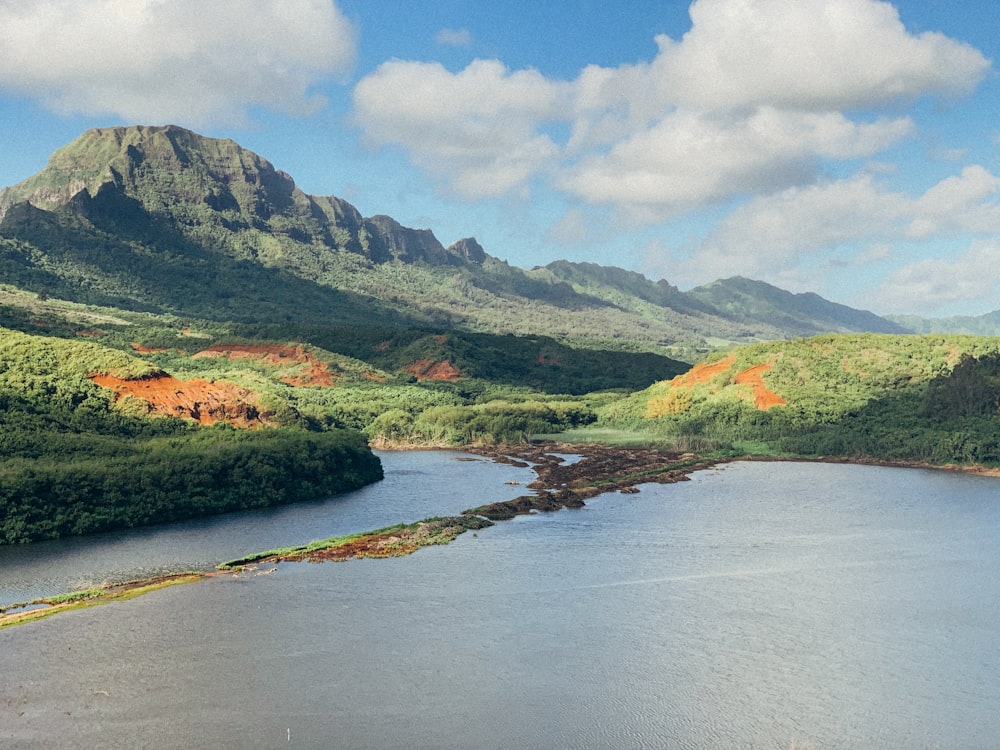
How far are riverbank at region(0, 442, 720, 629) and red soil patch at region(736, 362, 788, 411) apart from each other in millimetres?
22848

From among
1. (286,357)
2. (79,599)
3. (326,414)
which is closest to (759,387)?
(326,414)

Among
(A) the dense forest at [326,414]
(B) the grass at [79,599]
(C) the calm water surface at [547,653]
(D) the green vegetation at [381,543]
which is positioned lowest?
(C) the calm water surface at [547,653]

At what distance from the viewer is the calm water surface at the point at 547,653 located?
123 feet

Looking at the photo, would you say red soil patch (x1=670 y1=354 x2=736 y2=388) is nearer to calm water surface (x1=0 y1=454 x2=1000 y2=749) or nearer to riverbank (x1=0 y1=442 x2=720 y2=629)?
riverbank (x1=0 y1=442 x2=720 y2=629)

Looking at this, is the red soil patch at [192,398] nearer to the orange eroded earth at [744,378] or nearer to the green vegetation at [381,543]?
the green vegetation at [381,543]

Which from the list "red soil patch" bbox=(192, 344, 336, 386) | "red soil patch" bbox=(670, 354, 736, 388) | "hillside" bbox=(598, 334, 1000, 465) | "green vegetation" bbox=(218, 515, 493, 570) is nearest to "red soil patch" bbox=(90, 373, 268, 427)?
"green vegetation" bbox=(218, 515, 493, 570)

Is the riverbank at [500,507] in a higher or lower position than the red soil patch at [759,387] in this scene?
lower

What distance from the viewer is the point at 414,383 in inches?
7495

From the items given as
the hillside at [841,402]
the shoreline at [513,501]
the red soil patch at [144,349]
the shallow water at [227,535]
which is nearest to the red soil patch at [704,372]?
the hillside at [841,402]

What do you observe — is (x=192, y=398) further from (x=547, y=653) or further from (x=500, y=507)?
(x=547, y=653)

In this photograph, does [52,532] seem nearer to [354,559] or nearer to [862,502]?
[354,559]

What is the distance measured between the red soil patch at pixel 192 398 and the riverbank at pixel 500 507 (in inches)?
1301

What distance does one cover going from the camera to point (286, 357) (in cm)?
19062

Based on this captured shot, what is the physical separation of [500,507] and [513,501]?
→ 11.7ft
